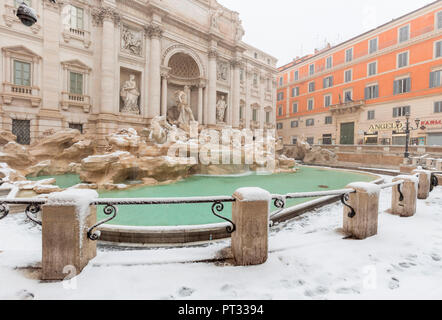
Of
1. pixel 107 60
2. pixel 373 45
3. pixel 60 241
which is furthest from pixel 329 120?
pixel 60 241

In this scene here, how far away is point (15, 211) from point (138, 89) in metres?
16.1

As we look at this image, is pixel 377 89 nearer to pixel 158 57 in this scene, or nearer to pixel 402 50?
pixel 402 50

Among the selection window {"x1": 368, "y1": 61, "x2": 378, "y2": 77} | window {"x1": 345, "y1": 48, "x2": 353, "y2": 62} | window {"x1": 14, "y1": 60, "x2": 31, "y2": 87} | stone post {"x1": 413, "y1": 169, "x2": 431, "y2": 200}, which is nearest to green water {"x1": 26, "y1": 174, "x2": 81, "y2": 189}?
window {"x1": 14, "y1": 60, "x2": 31, "y2": 87}

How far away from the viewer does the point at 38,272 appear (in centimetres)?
234

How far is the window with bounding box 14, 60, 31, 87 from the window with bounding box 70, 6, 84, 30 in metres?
4.68

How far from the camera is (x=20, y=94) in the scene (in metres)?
14.2

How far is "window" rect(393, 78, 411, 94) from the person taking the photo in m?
22.0

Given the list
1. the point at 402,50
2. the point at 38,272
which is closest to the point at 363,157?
the point at 402,50

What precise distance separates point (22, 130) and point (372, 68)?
3552 cm

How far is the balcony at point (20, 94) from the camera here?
1378 centimetres

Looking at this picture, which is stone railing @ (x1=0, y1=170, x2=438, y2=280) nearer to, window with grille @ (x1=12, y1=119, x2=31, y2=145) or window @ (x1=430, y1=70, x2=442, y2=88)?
window with grille @ (x1=12, y1=119, x2=31, y2=145)

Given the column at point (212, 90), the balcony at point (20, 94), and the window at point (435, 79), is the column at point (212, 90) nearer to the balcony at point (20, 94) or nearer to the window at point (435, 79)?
the balcony at point (20, 94)

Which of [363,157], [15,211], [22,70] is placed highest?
[22,70]

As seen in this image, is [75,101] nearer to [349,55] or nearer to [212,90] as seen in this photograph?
[212,90]
